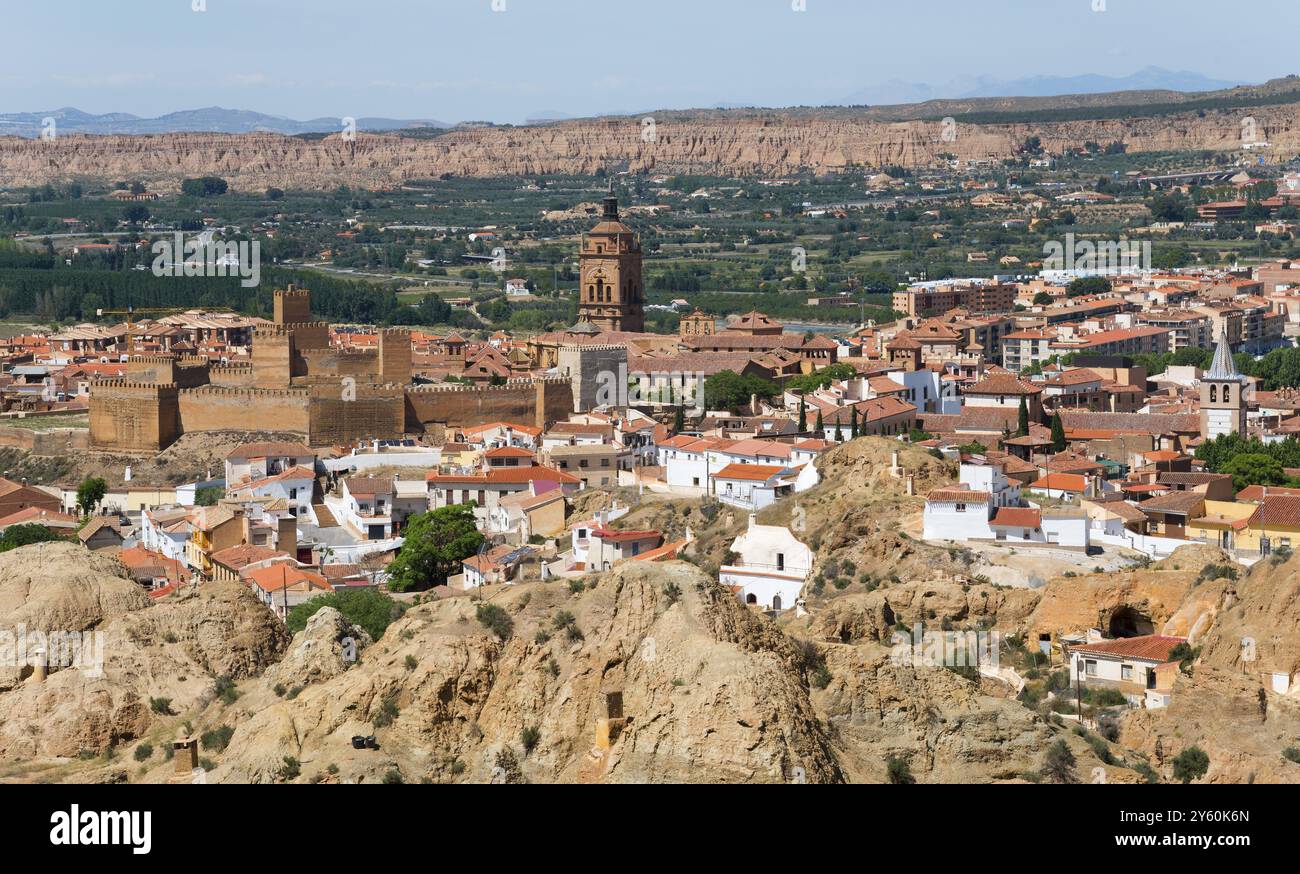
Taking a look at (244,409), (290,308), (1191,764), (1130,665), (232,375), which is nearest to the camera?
(1191,764)

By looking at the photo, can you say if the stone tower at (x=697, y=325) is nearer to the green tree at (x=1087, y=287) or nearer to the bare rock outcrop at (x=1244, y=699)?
the green tree at (x=1087, y=287)

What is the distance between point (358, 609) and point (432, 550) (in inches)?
223

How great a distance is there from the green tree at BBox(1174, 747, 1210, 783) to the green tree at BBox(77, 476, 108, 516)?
25775 millimetres

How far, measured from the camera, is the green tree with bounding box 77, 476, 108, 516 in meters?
39.9

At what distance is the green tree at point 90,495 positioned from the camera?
39.9 m

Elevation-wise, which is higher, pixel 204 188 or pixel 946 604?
pixel 204 188

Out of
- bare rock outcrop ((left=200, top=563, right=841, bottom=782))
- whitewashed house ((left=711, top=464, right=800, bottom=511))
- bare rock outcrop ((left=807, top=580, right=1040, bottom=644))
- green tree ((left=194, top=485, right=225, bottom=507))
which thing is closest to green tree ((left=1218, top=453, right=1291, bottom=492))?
whitewashed house ((left=711, top=464, right=800, bottom=511))

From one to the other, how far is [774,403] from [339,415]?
351 inches

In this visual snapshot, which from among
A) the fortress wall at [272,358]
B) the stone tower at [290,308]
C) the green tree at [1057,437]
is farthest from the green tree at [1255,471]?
the stone tower at [290,308]

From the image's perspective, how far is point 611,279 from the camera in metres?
62.0

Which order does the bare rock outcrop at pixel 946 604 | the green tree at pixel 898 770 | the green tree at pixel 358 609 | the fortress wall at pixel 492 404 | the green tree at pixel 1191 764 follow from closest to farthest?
the green tree at pixel 898 770 < the green tree at pixel 1191 764 < the bare rock outcrop at pixel 946 604 < the green tree at pixel 358 609 < the fortress wall at pixel 492 404

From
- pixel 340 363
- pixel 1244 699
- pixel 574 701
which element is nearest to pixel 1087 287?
pixel 340 363

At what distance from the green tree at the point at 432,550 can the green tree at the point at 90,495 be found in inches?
380

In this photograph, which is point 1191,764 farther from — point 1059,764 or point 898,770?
point 898,770
